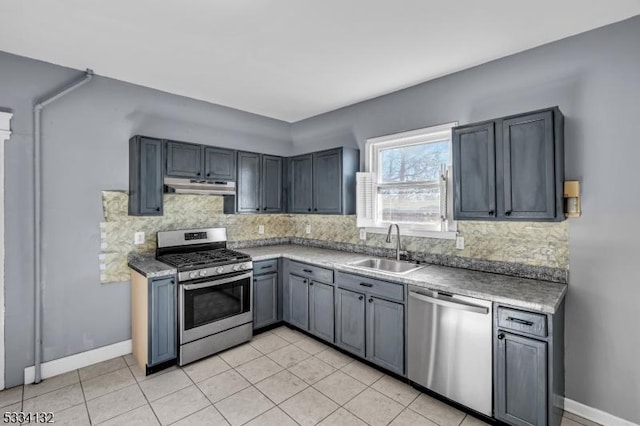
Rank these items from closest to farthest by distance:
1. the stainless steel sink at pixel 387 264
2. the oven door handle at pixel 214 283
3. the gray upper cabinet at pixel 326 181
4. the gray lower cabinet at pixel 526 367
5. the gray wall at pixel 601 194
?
the gray lower cabinet at pixel 526 367 < the gray wall at pixel 601 194 < the oven door handle at pixel 214 283 < the stainless steel sink at pixel 387 264 < the gray upper cabinet at pixel 326 181

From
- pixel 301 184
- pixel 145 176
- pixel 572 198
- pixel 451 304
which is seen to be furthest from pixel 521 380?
pixel 145 176

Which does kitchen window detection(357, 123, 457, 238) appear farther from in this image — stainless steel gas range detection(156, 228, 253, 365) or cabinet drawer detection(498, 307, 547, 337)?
stainless steel gas range detection(156, 228, 253, 365)

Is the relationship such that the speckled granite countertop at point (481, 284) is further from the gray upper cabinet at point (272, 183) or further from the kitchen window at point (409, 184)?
the gray upper cabinet at point (272, 183)

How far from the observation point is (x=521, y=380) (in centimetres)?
201

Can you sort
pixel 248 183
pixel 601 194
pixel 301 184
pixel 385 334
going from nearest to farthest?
pixel 601 194, pixel 385 334, pixel 248 183, pixel 301 184

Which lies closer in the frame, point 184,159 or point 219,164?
point 184,159

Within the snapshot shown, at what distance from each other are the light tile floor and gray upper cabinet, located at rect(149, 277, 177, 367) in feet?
0.60

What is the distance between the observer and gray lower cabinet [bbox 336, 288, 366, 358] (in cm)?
296

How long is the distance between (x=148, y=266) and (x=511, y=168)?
10.9 ft

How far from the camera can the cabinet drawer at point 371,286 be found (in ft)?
8.73

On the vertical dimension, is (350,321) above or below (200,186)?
below

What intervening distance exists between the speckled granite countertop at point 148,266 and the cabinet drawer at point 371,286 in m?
1.65

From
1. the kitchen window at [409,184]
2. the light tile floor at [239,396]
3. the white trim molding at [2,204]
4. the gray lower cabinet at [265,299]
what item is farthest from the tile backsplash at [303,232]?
the light tile floor at [239,396]

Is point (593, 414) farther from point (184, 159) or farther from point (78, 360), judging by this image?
point (78, 360)
